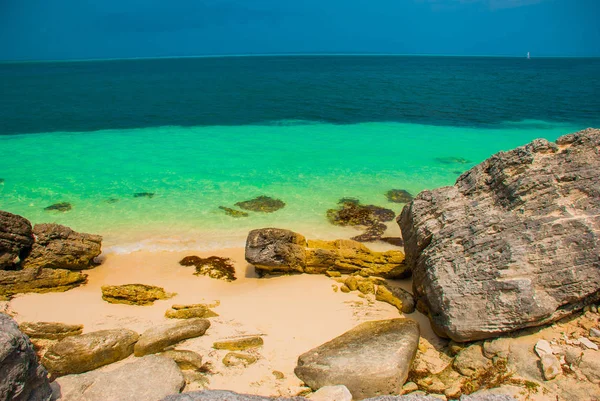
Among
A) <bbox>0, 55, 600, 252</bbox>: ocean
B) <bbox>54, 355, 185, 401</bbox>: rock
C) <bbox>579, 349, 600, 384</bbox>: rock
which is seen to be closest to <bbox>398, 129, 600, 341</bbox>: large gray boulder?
<bbox>579, 349, 600, 384</bbox>: rock

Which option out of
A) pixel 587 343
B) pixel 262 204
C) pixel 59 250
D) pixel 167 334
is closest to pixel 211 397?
pixel 167 334

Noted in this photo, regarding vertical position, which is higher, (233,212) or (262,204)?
(262,204)

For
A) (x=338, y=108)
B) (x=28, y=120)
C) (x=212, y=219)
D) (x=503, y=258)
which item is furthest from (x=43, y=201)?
(x=338, y=108)

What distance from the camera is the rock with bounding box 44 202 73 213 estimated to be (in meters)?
17.1

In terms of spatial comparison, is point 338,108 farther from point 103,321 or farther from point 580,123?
point 103,321

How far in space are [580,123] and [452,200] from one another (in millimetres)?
33297

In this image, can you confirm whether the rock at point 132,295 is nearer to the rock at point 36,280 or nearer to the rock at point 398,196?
the rock at point 36,280

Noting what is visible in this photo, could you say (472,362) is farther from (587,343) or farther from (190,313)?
(190,313)

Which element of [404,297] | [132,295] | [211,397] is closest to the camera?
[211,397]

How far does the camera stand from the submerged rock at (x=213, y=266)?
11758 mm

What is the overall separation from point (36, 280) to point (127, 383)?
5637 millimetres

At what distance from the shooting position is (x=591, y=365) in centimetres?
634

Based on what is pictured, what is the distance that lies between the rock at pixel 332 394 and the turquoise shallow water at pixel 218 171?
8482mm

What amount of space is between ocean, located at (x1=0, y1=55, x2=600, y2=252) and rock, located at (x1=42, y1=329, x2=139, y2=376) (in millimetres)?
6464
